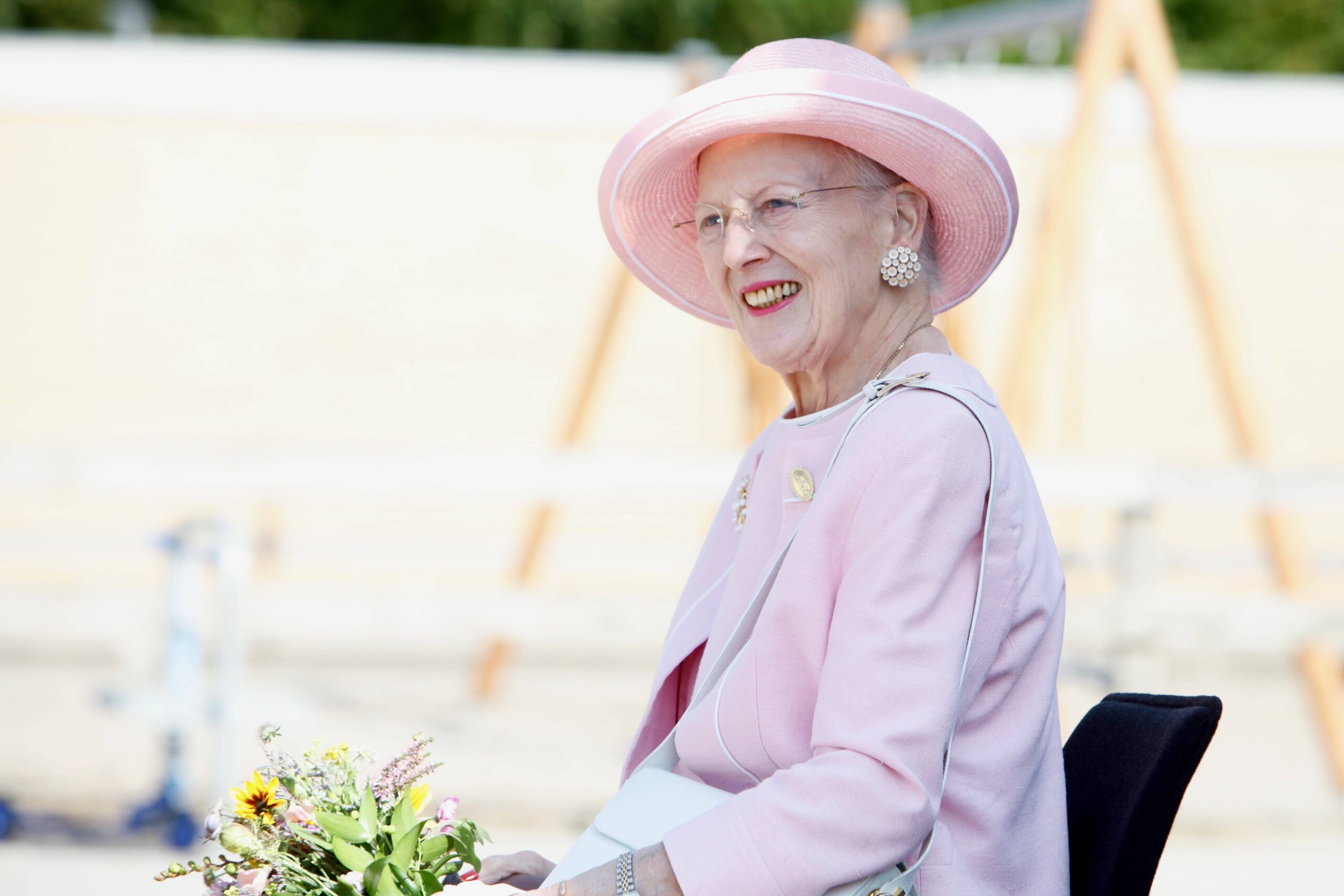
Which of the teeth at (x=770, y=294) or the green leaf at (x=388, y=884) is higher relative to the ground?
the teeth at (x=770, y=294)

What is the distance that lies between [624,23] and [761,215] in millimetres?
16628

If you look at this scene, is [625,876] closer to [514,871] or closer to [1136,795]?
[514,871]

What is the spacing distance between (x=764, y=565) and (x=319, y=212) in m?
7.84

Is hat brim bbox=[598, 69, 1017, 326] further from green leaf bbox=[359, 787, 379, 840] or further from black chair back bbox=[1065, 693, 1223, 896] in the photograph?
green leaf bbox=[359, 787, 379, 840]

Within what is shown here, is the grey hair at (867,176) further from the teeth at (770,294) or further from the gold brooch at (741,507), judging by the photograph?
the gold brooch at (741,507)

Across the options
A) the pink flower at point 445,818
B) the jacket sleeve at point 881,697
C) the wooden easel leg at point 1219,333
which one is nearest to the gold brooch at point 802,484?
the jacket sleeve at point 881,697

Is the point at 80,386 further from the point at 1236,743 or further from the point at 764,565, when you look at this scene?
the point at 764,565

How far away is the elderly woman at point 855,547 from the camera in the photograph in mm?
1303

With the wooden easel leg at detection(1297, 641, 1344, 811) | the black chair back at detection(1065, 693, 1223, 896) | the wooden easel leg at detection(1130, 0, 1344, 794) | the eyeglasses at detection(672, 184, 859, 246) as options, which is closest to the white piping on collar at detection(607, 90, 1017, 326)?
the eyeglasses at detection(672, 184, 859, 246)

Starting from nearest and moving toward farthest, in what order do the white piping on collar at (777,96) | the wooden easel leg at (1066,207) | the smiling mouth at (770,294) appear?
the white piping on collar at (777,96)
the smiling mouth at (770,294)
the wooden easel leg at (1066,207)

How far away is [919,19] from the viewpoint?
55.2ft

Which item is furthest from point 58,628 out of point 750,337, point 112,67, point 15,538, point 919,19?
point 919,19

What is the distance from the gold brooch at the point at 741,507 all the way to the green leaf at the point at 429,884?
0.58 m

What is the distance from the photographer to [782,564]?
1460mm
